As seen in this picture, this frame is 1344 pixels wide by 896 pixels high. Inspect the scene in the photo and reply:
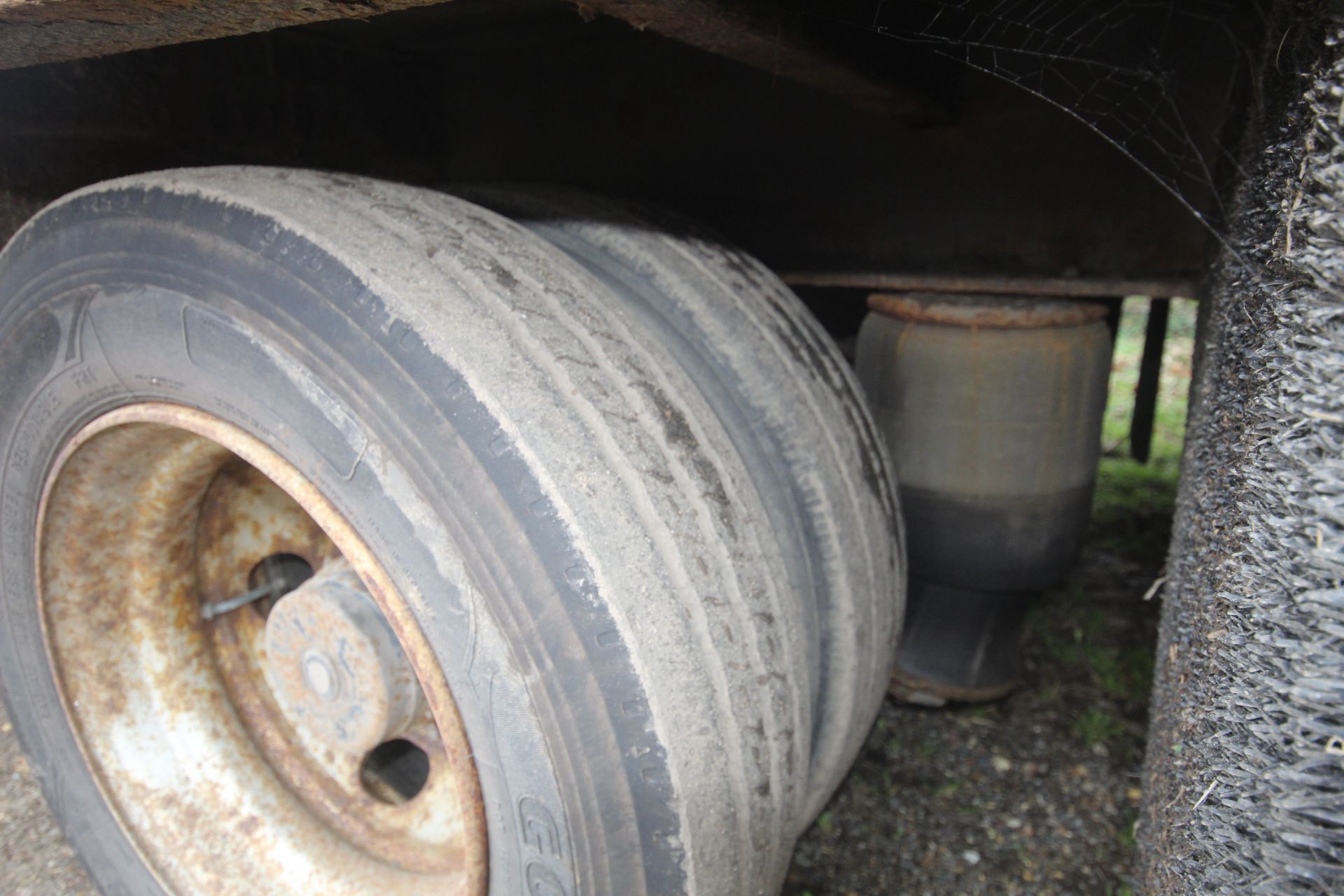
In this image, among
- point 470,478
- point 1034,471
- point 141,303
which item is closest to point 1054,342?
point 1034,471

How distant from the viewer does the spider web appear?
105 cm

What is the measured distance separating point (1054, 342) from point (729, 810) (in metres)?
0.93

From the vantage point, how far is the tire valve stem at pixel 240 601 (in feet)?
4.00

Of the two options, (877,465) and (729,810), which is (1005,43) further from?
(729,810)

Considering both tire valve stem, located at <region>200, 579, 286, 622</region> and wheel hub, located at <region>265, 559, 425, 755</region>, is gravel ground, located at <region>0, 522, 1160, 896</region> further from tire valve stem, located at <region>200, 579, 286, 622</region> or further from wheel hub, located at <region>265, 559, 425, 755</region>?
wheel hub, located at <region>265, 559, 425, 755</region>

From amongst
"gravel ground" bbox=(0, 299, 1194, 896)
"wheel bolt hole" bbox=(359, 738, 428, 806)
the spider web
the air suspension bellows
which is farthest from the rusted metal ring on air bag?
"wheel bolt hole" bbox=(359, 738, 428, 806)

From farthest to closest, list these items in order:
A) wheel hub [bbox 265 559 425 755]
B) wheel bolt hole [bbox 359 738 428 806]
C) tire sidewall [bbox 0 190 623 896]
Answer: wheel bolt hole [bbox 359 738 428 806]
wheel hub [bbox 265 559 425 755]
tire sidewall [bbox 0 190 623 896]

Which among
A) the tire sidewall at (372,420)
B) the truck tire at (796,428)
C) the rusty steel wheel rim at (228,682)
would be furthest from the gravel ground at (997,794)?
the tire sidewall at (372,420)

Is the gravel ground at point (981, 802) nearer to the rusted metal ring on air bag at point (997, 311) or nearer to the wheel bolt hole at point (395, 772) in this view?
the wheel bolt hole at point (395, 772)

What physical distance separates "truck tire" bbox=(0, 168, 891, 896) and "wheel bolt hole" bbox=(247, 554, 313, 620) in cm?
21

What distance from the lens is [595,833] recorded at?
0.72 m

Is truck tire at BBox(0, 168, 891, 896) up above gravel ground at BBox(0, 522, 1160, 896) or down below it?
above

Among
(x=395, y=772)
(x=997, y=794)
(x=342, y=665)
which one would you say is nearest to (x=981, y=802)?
(x=997, y=794)

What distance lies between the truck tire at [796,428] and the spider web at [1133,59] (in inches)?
14.5
